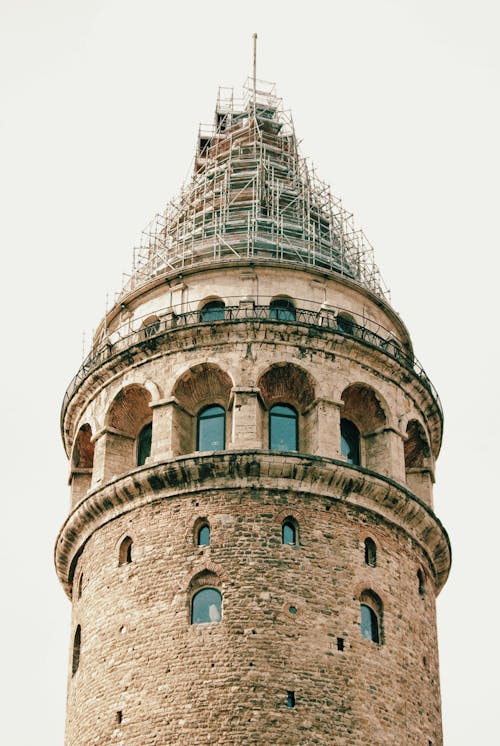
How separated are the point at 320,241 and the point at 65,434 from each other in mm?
9723

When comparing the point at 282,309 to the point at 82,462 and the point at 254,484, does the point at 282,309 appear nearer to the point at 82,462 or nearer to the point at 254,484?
the point at 254,484

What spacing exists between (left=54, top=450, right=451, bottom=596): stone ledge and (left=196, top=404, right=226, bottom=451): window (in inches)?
67.2

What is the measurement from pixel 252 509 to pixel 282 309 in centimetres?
679

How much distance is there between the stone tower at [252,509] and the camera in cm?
3491

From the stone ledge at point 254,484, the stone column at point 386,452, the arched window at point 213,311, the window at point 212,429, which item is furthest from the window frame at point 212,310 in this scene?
the stone column at point 386,452

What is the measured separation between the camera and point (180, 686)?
34.7 meters

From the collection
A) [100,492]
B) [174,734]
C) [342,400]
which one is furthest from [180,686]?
[342,400]

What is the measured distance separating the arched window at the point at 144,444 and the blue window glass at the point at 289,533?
16.4 ft

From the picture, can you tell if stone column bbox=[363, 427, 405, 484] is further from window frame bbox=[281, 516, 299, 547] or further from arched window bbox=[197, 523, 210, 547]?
arched window bbox=[197, 523, 210, 547]

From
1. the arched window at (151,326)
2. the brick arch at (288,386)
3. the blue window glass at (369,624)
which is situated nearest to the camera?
the blue window glass at (369,624)

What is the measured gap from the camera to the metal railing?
41.0 metres

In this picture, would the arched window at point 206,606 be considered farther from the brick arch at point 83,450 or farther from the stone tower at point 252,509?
the brick arch at point 83,450

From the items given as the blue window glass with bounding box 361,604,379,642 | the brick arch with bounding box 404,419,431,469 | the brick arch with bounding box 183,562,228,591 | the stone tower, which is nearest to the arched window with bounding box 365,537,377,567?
the stone tower

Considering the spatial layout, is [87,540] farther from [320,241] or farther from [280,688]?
[320,241]
